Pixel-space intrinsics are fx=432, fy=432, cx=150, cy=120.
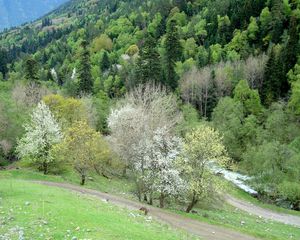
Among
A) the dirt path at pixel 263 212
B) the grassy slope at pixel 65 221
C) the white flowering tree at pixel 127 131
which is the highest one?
the white flowering tree at pixel 127 131

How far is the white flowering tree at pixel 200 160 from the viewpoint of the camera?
4509 centimetres

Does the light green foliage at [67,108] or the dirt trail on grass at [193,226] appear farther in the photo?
the light green foliage at [67,108]

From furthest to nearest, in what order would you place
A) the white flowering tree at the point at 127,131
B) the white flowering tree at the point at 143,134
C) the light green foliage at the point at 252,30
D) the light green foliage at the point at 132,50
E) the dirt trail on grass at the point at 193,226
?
the light green foliage at the point at 132,50 < the light green foliage at the point at 252,30 < the white flowering tree at the point at 127,131 < the white flowering tree at the point at 143,134 < the dirt trail on grass at the point at 193,226

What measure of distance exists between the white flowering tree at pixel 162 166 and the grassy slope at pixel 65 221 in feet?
26.8

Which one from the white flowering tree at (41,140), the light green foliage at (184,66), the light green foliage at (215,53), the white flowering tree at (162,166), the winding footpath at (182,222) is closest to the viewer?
the winding footpath at (182,222)

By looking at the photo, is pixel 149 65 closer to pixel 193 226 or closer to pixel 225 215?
pixel 225 215

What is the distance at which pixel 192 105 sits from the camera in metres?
106

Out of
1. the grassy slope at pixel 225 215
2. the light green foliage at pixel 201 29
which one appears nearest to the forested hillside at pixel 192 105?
the light green foliage at pixel 201 29

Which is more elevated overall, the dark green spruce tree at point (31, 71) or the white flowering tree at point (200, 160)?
the dark green spruce tree at point (31, 71)

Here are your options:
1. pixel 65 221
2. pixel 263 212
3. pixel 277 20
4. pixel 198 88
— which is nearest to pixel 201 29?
pixel 277 20

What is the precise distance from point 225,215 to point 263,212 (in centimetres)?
1360

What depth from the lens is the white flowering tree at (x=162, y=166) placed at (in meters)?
45.8

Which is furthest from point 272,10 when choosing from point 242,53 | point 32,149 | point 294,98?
point 32,149

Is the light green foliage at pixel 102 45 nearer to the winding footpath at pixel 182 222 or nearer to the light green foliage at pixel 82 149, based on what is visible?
the light green foliage at pixel 82 149
